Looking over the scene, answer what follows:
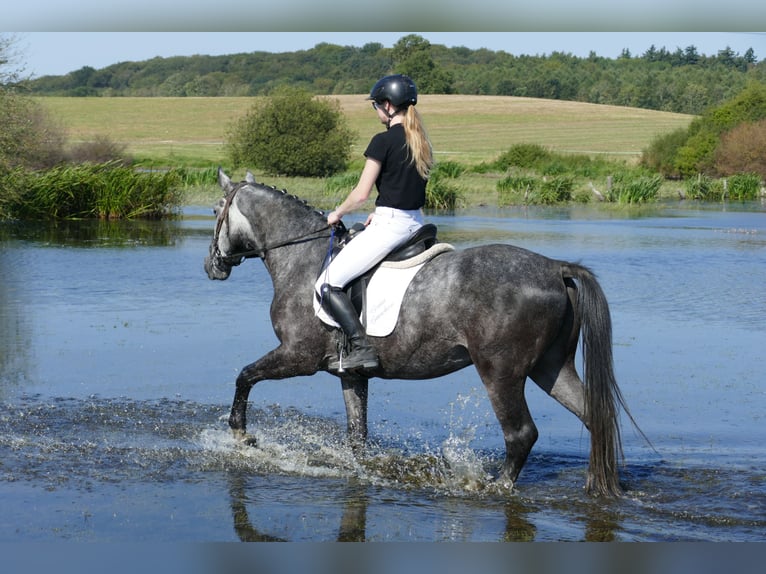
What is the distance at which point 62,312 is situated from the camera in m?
13.0

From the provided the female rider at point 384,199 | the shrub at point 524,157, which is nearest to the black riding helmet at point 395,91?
the female rider at point 384,199

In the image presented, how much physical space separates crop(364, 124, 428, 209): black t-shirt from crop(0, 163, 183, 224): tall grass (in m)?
20.4

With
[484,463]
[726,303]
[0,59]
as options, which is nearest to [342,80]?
[0,59]

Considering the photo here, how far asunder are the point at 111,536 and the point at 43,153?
28737mm

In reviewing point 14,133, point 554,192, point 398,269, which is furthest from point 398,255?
point 554,192

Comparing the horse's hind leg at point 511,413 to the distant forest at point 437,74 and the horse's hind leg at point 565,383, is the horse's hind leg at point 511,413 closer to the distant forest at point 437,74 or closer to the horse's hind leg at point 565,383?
the horse's hind leg at point 565,383

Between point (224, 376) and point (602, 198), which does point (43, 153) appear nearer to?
A: point (602, 198)

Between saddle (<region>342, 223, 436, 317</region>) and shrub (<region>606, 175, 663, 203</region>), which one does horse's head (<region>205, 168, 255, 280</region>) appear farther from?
shrub (<region>606, 175, 663, 203</region>)

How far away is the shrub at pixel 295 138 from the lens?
50.1 metres

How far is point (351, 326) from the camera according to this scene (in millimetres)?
6523

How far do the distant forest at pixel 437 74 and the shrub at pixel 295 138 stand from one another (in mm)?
28578

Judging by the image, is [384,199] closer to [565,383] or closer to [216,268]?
[565,383]

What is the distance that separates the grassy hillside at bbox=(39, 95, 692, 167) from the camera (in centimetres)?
6800

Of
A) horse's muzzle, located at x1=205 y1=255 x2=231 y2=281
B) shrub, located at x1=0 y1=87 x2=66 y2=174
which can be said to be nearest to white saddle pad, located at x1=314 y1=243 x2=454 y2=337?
horse's muzzle, located at x1=205 y1=255 x2=231 y2=281
